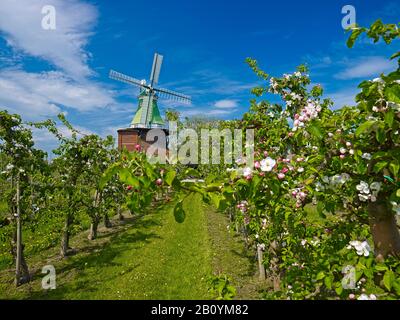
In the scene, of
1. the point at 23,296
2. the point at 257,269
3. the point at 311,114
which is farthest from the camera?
the point at 257,269

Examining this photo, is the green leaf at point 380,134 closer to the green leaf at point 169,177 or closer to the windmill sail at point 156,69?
the green leaf at point 169,177

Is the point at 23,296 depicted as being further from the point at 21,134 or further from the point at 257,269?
the point at 257,269

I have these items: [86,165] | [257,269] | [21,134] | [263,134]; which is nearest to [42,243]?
[86,165]

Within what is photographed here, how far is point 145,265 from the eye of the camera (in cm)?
1030

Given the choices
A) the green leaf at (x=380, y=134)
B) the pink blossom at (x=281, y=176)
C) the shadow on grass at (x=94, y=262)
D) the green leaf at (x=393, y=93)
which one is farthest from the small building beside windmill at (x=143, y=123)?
the green leaf at (x=393, y=93)

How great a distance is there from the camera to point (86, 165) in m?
12.5

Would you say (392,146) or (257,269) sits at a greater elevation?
(392,146)

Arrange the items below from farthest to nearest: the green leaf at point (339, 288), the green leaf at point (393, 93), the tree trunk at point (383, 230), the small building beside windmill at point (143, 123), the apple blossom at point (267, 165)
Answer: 1. the small building beside windmill at point (143, 123)
2. the tree trunk at point (383, 230)
3. the green leaf at point (339, 288)
4. the apple blossom at point (267, 165)
5. the green leaf at point (393, 93)

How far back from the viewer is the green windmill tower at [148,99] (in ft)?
175

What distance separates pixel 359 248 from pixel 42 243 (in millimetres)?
12169

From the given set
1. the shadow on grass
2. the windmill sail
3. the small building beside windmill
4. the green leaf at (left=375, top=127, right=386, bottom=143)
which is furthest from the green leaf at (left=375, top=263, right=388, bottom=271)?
the windmill sail

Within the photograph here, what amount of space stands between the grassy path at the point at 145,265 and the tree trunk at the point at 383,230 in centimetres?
272

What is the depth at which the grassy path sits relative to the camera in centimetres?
809

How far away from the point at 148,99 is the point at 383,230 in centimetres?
5437
